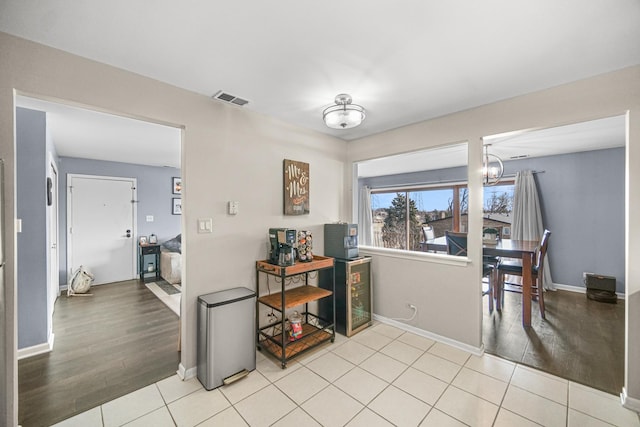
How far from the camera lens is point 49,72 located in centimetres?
162

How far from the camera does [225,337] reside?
2.08 metres

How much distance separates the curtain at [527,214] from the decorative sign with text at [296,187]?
4.10 meters

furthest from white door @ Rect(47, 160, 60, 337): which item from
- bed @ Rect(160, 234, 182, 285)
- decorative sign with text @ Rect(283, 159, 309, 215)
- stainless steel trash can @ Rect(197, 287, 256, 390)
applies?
decorative sign with text @ Rect(283, 159, 309, 215)

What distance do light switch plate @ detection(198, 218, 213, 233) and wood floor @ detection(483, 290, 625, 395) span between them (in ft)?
9.26

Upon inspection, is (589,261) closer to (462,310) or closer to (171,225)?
(462,310)

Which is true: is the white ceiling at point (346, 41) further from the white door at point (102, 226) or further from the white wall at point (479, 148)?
the white door at point (102, 226)

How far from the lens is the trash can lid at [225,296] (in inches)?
81.3

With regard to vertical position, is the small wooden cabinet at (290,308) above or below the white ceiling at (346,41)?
below

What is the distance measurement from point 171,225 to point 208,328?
174 inches

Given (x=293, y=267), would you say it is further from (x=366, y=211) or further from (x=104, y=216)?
(x=104, y=216)

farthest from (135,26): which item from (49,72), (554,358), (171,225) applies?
(171,225)

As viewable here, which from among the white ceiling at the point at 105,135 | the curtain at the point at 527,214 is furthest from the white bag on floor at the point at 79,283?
the curtain at the point at 527,214

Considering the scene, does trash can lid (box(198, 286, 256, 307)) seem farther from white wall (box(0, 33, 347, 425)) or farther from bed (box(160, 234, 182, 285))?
bed (box(160, 234, 182, 285))

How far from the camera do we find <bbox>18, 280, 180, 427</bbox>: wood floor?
73.9 inches
